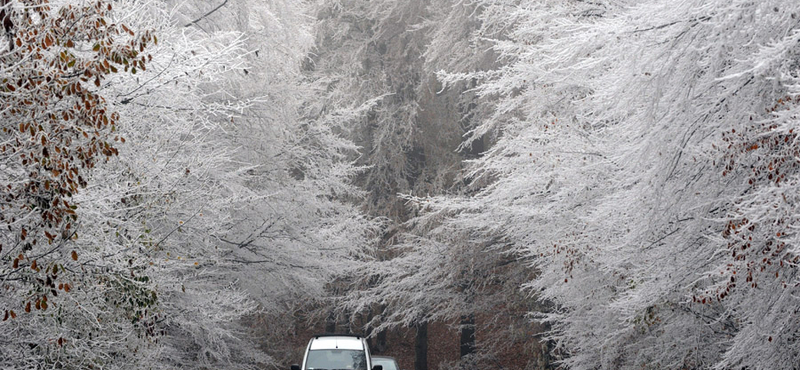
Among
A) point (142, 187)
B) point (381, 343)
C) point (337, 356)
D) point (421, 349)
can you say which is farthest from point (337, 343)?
point (381, 343)

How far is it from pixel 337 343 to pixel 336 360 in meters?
0.45

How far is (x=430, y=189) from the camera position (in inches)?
838

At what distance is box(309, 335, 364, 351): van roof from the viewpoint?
43.3ft

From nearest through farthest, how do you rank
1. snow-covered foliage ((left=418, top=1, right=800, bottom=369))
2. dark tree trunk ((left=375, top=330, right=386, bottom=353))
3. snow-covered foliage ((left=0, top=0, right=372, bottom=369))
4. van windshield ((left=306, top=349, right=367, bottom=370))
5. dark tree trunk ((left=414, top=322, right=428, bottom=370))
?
snow-covered foliage ((left=0, top=0, right=372, bottom=369)) → snow-covered foliage ((left=418, top=1, right=800, bottom=369)) → van windshield ((left=306, top=349, right=367, bottom=370)) → dark tree trunk ((left=414, top=322, right=428, bottom=370)) → dark tree trunk ((left=375, top=330, right=386, bottom=353))

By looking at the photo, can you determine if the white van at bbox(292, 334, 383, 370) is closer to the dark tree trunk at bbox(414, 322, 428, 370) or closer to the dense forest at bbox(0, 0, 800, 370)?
the dense forest at bbox(0, 0, 800, 370)

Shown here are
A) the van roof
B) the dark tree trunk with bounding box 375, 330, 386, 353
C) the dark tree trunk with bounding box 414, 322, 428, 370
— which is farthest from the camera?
the dark tree trunk with bounding box 375, 330, 386, 353

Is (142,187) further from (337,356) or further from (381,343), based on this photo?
(381,343)

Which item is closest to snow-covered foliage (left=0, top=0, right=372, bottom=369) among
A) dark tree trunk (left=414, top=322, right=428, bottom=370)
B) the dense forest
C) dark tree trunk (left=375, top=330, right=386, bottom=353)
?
the dense forest

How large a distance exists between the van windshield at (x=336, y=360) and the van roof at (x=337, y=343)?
→ 92 millimetres

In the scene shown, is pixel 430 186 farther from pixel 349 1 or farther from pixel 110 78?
pixel 110 78

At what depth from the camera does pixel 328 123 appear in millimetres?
17859

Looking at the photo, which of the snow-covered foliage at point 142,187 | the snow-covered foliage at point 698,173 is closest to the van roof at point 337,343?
the snow-covered foliage at point 142,187

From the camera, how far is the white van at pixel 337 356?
42.0ft

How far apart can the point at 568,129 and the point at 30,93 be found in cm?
830
